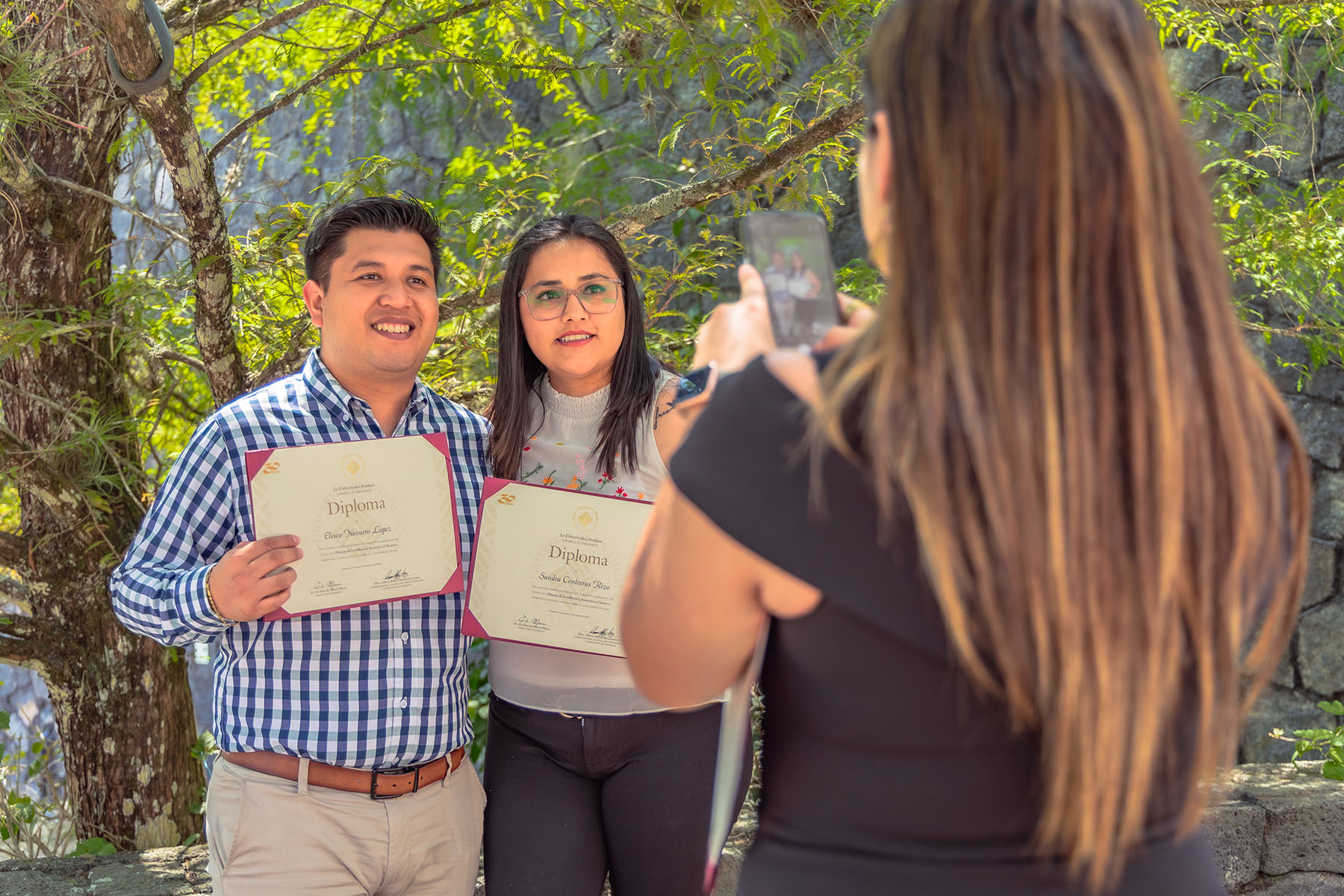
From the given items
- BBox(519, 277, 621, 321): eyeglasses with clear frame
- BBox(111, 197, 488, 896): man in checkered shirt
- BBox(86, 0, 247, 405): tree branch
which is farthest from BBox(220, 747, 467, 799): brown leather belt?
BBox(86, 0, 247, 405): tree branch

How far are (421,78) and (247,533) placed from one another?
2392 millimetres

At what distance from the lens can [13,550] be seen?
126 inches

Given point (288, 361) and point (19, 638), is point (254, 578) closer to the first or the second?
point (288, 361)

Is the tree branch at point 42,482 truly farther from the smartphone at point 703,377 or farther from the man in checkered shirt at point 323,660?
the smartphone at point 703,377

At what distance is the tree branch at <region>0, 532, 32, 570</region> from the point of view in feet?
10.5

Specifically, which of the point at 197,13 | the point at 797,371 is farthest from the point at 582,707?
the point at 197,13

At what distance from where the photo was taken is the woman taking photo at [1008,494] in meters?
0.79

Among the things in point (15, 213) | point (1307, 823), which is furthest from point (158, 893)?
point (1307, 823)

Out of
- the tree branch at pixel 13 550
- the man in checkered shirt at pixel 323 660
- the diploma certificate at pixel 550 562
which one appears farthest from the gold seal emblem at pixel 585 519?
the tree branch at pixel 13 550

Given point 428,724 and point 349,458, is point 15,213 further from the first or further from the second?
point 428,724

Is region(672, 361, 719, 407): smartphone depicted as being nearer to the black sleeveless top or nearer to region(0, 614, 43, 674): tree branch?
the black sleeveless top

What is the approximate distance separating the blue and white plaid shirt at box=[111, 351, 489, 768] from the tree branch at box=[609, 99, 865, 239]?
51.9 inches

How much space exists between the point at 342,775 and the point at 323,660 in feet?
0.63

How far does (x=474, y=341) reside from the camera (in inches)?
125
